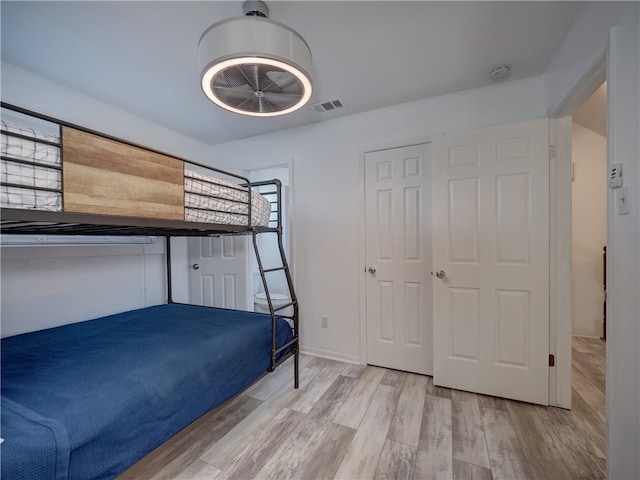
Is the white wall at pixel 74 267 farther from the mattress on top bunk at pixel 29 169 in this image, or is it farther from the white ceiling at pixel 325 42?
the mattress on top bunk at pixel 29 169

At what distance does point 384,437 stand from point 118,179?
198cm

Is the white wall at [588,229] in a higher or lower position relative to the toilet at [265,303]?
higher

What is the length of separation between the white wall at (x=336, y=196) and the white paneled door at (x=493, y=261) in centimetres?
39

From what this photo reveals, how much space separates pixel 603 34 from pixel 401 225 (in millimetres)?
1555

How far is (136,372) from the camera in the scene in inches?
48.0

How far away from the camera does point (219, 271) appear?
312cm

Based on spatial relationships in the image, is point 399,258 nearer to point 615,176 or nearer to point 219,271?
point 615,176

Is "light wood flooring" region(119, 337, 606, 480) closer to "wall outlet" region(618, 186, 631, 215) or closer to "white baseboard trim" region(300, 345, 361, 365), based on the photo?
"white baseboard trim" region(300, 345, 361, 365)

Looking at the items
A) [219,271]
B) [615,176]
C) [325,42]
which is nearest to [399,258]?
[615,176]

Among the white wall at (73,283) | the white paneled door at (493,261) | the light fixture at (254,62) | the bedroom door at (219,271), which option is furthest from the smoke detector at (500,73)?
the white wall at (73,283)

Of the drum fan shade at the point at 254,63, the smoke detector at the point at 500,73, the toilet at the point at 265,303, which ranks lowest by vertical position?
the toilet at the point at 265,303

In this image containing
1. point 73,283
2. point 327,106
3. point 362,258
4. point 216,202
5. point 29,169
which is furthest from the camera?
point 362,258

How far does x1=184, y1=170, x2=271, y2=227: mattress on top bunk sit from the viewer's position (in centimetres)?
155

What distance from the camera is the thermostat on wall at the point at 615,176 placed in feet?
3.64
